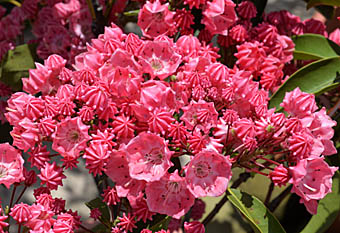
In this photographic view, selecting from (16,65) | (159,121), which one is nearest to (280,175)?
(159,121)

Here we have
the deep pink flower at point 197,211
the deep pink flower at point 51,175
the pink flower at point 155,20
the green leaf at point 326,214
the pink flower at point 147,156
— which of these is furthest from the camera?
the deep pink flower at point 197,211

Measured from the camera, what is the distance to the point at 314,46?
1325 millimetres

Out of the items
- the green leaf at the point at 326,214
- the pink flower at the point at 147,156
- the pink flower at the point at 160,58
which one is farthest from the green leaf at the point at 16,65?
the green leaf at the point at 326,214

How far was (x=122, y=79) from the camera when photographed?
3.13ft

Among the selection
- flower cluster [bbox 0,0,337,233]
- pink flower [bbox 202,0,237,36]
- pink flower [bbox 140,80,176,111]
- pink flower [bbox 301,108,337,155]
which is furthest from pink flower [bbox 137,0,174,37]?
pink flower [bbox 301,108,337,155]

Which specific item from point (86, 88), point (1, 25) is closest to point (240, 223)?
point (86, 88)

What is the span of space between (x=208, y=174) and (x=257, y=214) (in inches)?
8.5

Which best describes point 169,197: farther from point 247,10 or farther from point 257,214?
point 247,10

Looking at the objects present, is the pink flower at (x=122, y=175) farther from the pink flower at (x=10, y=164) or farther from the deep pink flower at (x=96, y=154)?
the pink flower at (x=10, y=164)

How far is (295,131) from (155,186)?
1.20ft

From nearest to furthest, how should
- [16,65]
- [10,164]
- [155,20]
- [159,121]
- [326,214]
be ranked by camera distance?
[159,121] < [10,164] < [155,20] < [326,214] < [16,65]

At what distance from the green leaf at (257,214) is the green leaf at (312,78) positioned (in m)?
0.30

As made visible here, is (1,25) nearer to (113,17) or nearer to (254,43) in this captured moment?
(113,17)

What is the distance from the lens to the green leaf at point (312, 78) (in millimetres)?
1155
